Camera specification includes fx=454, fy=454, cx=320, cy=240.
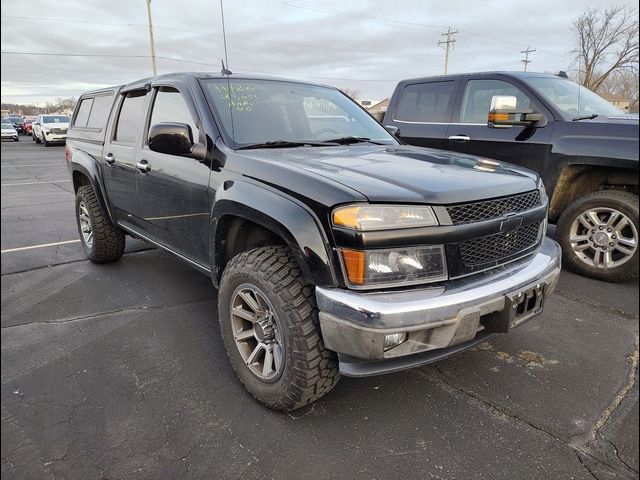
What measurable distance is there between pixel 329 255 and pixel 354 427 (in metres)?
0.96

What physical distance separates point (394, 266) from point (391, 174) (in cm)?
54

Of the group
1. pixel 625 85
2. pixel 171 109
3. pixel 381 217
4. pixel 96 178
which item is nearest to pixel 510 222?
pixel 381 217

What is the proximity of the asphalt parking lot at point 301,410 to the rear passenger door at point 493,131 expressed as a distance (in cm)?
170

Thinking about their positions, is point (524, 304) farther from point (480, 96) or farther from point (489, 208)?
point (480, 96)

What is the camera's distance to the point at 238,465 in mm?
2084

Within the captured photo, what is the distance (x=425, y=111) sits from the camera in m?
5.78

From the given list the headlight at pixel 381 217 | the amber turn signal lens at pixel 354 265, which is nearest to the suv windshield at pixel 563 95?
the headlight at pixel 381 217

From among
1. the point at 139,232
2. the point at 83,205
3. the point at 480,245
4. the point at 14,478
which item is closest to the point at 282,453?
the point at 14,478

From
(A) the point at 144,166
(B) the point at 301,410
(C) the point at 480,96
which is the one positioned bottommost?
(B) the point at 301,410

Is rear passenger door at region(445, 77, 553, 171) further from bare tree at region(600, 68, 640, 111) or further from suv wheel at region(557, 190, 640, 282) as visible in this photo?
bare tree at region(600, 68, 640, 111)

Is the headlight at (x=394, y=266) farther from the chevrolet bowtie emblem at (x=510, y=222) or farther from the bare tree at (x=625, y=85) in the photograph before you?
the bare tree at (x=625, y=85)

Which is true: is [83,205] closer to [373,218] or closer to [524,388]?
[373,218]

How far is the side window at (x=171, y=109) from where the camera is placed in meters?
3.16

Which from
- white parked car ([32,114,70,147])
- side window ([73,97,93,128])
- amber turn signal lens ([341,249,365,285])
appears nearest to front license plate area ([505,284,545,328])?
amber turn signal lens ([341,249,365,285])
